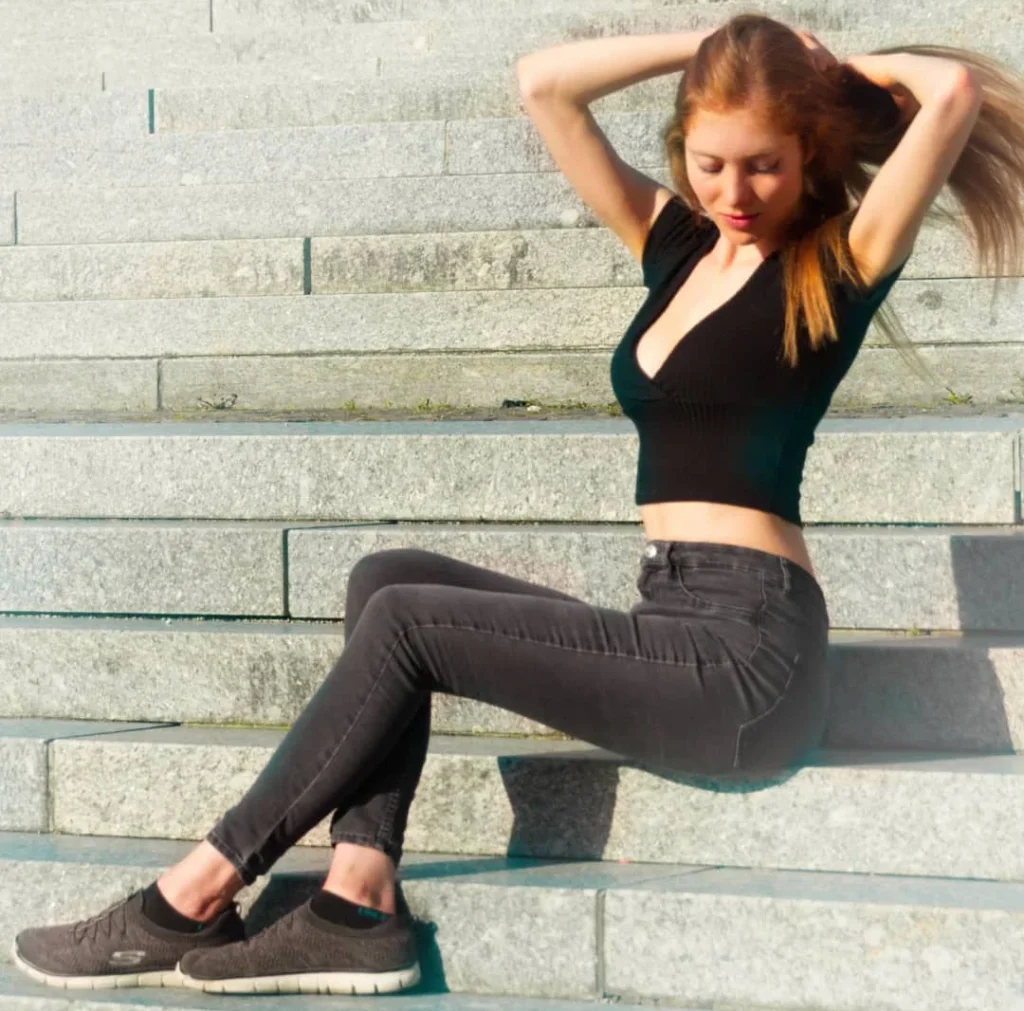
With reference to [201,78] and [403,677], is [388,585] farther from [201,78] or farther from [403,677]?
[201,78]

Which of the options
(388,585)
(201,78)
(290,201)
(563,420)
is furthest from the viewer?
(201,78)

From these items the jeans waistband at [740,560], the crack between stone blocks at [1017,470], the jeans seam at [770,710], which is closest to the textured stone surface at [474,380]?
the crack between stone blocks at [1017,470]

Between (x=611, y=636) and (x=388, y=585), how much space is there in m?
0.49

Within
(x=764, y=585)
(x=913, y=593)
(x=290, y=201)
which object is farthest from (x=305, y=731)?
(x=290, y=201)

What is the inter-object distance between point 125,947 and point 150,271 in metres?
3.53

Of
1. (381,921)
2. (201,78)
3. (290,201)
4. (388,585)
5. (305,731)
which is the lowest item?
(381,921)

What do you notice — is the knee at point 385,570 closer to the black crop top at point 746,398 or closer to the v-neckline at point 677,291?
the black crop top at point 746,398

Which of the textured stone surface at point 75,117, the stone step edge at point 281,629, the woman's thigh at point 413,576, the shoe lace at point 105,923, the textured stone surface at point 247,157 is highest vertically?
the textured stone surface at point 75,117

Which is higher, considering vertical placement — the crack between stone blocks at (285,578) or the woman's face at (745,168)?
the woman's face at (745,168)

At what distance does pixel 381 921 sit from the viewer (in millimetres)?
3387

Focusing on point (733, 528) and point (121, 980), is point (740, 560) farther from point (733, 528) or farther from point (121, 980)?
point (121, 980)

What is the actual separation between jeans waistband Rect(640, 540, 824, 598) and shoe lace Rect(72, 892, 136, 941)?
1277 mm

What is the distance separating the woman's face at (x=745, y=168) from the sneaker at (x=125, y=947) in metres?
1.70

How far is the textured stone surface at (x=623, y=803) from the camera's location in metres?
3.46
